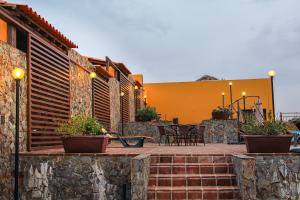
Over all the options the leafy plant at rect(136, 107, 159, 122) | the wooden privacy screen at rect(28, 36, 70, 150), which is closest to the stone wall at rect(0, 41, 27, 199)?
the wooden privacy screen at rect(28, 36, 70, 150)

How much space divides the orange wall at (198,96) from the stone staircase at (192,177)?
16.6m

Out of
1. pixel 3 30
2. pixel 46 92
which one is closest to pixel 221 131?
pixel 46 92

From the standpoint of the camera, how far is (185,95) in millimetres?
23969

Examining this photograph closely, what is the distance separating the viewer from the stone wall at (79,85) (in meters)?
11.1

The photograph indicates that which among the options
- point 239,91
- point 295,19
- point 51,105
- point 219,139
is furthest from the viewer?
point 239,91

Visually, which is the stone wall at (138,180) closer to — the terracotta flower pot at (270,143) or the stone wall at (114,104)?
the terracotta flower pot at (270,143)

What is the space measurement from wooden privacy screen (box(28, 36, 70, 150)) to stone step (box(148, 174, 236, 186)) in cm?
315

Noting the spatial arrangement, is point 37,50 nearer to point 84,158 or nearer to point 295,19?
point 84,158

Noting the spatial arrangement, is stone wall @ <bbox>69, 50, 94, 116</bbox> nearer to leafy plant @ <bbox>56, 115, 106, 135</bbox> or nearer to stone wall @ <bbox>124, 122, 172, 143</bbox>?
leafy plant @ <bbox>56, 115, 106, 135</bbox>

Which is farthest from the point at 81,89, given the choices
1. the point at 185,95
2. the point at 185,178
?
the point at 185,95

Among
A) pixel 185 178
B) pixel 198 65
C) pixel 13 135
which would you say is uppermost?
pixel 198 65

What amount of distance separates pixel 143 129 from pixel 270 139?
10657mm

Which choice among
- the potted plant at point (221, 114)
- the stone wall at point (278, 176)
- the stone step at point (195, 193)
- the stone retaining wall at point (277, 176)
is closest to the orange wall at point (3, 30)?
the stone step at point (195, 193)

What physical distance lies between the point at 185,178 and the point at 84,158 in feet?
6.37
